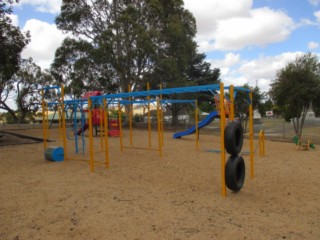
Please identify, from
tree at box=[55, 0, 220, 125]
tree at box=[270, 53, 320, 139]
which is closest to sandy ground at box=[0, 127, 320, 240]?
tree at box=[270, 53, 320, 139]

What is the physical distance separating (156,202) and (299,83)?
12527mm

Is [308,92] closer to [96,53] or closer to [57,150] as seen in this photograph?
[57,150]

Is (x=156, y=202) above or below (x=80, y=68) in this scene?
below

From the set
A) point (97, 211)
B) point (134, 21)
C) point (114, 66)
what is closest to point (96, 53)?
point (114, 66)

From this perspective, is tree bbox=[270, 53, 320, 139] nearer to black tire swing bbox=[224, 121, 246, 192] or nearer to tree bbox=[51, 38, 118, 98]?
black tire swing bbox=[224, 121, 246, 192]

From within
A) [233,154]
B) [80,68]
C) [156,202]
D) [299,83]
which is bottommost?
[156,202]

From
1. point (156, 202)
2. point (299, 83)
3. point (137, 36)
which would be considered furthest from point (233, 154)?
point (137, 36)

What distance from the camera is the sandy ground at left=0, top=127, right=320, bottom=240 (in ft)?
13.6

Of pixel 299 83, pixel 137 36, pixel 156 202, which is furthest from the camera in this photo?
pixel 137 36

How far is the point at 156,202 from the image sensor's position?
18.0ft

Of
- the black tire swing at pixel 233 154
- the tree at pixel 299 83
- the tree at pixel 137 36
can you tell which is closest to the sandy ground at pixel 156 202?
the black tire swing at pixel 233 154

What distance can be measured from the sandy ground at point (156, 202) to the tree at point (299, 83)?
686 cm

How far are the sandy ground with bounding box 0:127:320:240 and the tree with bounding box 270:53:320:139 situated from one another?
6.86 meters

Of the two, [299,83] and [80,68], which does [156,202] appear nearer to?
[299,83]
